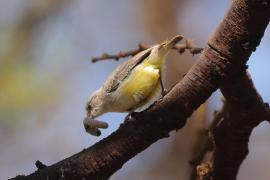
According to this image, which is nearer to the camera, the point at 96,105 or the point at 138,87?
the point at 138,87

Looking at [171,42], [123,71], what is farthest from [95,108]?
[171,42]

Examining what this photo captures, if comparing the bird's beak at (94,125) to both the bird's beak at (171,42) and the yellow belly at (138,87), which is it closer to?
the yellow belly at (138,87)

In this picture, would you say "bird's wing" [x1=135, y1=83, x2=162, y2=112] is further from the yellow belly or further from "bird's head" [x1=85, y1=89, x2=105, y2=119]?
"bird's head" [x1=85, y1=89, x2=105, y2=119]

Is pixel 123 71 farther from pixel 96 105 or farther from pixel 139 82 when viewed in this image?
pixel 96 105

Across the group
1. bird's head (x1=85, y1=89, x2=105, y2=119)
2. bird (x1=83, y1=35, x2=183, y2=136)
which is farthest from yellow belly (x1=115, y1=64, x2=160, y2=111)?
bird's head (x1=85, y1=89, x2=105, y2=119)

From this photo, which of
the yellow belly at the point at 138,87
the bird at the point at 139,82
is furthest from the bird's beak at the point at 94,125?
the yellow belly at the point at 138,87

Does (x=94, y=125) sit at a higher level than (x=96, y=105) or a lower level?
lower
